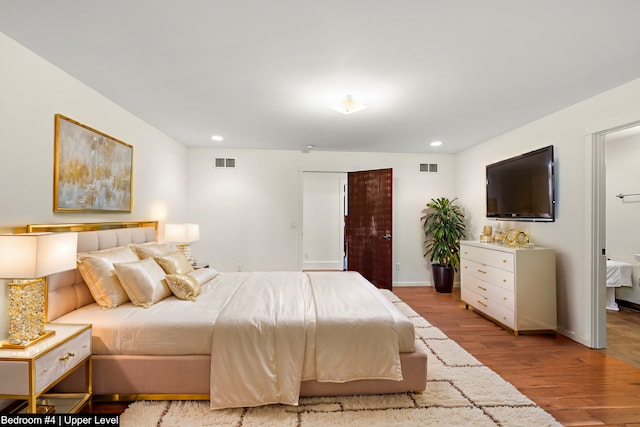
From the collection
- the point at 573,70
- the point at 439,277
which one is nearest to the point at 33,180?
the point at 573,70

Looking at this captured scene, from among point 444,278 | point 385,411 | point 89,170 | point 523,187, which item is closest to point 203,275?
point 89,170

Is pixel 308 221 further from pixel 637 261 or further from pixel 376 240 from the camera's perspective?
pixel 637 261

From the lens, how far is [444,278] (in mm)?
5148

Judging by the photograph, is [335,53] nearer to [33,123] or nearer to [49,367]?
[33,123]

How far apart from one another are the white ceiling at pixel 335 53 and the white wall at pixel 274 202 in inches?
69.6

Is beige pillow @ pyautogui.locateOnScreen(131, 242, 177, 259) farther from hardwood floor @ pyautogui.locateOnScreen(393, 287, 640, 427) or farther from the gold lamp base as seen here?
hardwood floor @ pyautogui.locateOnScreen(393, 287, 640, 427)

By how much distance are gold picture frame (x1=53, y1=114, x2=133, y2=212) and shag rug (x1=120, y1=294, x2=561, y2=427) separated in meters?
1.76

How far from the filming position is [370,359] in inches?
83.5

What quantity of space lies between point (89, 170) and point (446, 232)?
16.3ft

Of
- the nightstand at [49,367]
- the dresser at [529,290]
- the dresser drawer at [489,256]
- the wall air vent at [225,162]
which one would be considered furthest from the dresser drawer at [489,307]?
the wall air vent at [225,162]

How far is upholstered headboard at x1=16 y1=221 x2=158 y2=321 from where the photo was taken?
2.17 meters

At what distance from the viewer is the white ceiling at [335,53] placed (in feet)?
5.74

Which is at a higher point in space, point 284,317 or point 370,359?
point 284,317

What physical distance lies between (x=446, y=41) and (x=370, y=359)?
7.32 feet
